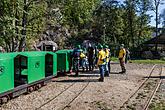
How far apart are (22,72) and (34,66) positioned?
2.33 ft

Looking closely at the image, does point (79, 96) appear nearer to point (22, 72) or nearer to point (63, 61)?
point (22, 72)

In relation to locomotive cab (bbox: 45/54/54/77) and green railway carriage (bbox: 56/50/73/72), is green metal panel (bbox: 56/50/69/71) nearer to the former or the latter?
green railway carriage (bbox: 56/50/73/72)

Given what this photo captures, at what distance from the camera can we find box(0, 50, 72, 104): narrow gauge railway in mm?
12456

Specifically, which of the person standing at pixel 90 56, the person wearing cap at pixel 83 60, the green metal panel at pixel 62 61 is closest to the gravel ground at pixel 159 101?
the green metal panel at pixel 62 61

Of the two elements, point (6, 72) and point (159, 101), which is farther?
point (159, 101)

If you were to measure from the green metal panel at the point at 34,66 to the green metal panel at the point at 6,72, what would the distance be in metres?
1.59

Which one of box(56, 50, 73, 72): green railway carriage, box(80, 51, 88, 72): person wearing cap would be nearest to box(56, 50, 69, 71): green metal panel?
box(56, 50, 73, 72): green railway carriage

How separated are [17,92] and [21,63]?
1605mm

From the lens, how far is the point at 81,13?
27.5 metres

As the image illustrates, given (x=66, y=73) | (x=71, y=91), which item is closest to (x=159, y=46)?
(x=66, y=73)

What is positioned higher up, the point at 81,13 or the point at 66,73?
the point at 81,13

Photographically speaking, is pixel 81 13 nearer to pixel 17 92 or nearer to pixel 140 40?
pixel 17 92

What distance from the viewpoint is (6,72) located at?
12.5 meters

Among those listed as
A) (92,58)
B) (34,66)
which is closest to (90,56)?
(92,58)
